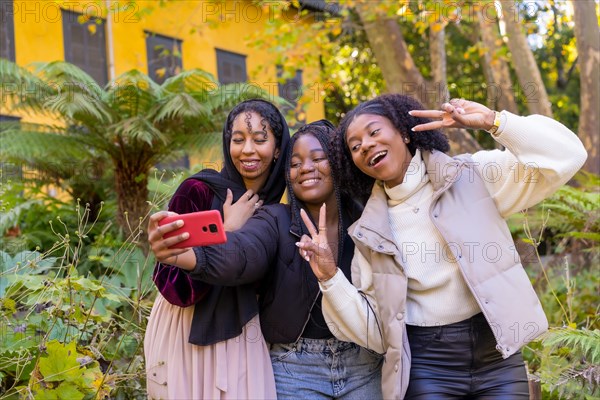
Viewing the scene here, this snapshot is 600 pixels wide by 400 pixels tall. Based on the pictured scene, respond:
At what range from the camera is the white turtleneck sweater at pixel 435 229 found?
2.75m

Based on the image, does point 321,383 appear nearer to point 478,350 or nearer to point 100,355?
point 478,350

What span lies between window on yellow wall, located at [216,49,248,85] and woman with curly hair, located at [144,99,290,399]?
10636 millimetres

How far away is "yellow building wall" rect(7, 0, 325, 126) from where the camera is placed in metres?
10.2

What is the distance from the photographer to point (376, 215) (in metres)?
2.93

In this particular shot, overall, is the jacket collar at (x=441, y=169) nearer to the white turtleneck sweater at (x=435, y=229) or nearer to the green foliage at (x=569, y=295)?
the white turtleneck sweater at (x=435, y=229)

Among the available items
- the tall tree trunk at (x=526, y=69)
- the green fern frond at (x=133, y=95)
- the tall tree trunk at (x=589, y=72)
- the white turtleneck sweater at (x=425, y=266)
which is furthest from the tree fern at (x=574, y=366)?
the tall tree trunk at (x=526, y=69)

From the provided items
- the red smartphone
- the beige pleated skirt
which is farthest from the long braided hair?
the red smartphone

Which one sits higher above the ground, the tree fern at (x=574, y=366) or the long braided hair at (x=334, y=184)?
the long braided hair at (x=334, y=184)

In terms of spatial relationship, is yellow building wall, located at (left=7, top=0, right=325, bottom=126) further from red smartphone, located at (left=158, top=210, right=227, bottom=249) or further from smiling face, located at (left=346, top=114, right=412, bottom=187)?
red smartphone, located at (left=158, top=210, right=227, bottom=249)

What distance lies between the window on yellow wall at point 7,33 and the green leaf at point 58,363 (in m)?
8.11

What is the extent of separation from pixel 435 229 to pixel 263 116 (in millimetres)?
1008

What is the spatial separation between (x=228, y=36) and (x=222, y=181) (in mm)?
11207

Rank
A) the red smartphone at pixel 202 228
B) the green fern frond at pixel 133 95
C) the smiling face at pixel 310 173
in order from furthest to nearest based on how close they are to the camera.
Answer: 1. the green fern frond at pixel 133 95
2. the smiling face at pixel 310 173
3. the red smartphone at pixel 202 228

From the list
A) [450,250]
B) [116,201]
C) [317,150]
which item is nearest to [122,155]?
[116,201]
